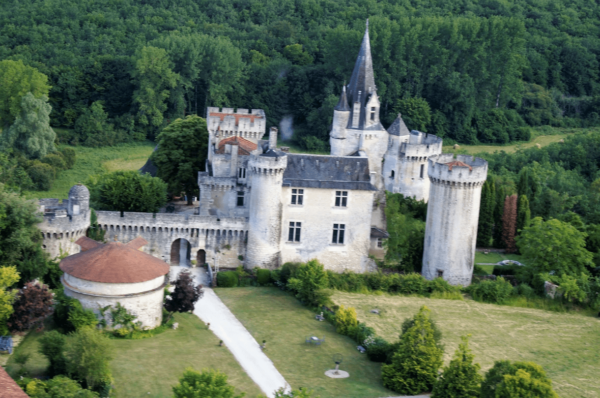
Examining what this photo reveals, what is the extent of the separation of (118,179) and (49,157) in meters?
19.3

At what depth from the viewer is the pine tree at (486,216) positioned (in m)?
70.9

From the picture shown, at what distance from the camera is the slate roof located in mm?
61250

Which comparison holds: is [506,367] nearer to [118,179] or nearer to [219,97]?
[118,179]

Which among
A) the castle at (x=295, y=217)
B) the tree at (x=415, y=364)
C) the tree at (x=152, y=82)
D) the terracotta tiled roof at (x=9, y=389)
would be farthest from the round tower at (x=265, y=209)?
the tree at (x=152, y=82)

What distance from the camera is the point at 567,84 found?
112m

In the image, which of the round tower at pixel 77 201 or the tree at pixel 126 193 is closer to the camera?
the round tower at pixel 77 201

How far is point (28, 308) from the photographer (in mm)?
49406

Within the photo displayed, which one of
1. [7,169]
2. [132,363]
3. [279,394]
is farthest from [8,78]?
[279,394]

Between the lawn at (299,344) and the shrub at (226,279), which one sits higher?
the shrub at (226,279)

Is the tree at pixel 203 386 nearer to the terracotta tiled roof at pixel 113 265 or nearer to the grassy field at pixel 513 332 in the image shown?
the terracotta tiled roof at pixel 113 265

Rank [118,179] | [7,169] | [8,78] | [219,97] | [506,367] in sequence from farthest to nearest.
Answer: [219,97], [8,78], [7,169], [118,179], [506,367]

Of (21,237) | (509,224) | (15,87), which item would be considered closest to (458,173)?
(509,224)

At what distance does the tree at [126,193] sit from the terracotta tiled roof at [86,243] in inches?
213

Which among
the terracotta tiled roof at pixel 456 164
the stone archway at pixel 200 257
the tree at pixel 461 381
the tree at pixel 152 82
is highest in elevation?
the tree at pixel 152 82
